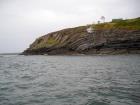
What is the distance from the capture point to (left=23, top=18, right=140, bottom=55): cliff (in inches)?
3824

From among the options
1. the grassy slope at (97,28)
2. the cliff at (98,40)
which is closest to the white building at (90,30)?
the cliff at (98,40)

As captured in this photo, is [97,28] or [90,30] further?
[97,28]

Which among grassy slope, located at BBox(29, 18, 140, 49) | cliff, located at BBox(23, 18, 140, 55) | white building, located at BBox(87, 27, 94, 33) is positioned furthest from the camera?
white building, located at BBox(87, 27, 94, 33)

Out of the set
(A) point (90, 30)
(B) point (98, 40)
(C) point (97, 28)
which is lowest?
(B) point (98, 40)

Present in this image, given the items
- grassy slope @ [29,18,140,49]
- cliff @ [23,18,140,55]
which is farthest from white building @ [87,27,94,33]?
grassy slope @ [29,18,140,49]

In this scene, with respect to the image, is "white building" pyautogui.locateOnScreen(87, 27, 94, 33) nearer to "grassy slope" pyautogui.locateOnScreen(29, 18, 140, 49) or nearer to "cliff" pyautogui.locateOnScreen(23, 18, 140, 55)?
"cliff" pyautogui.locateOnScreen(23, 18, 140, 55)

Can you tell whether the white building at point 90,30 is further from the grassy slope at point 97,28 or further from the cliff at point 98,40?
the grassy slope at point 97,28

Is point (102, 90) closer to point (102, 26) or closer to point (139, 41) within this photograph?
point (139, 41)

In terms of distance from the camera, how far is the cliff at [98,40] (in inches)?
3824

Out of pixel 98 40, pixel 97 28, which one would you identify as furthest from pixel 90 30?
pixel 98 40

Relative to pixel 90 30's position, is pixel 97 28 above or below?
above

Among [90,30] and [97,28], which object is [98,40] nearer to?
[90,30]

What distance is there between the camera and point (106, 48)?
99125 mm

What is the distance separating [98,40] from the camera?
102 metres
